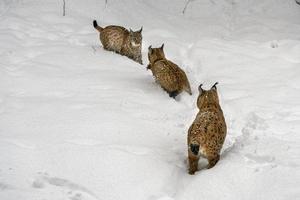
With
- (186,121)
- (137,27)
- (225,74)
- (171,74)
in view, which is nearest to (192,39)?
(137,27)

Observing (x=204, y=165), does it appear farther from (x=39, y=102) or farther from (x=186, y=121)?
(x=39, y=102)

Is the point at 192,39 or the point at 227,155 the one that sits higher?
the point at 227,155

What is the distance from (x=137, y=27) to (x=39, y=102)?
17.9 ft

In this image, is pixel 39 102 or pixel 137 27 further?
pixel 137 27

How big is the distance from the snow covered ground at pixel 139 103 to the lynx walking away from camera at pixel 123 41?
31 cm

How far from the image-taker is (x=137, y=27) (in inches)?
502

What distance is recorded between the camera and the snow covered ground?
568cm

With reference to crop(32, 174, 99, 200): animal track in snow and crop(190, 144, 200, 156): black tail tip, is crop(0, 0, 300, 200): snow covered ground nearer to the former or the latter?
crop(32, 174, 99, 200): animal track in snow

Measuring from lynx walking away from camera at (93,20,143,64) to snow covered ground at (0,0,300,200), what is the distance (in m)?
0.31

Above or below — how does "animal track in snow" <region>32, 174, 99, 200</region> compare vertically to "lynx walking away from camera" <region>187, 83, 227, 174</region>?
below

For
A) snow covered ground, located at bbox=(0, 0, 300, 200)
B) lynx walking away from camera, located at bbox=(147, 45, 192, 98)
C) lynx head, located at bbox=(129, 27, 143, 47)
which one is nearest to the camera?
snow covered ground, located at bbox=(0, 0, 300, 200)

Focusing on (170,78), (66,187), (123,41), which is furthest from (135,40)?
(66,187)

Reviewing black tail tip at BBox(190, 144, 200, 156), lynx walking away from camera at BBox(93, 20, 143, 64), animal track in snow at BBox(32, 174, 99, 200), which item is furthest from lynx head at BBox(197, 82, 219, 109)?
lynx walking away from camera at BBox(93, 20, 143, 64)

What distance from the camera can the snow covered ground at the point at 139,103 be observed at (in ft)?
18.6
